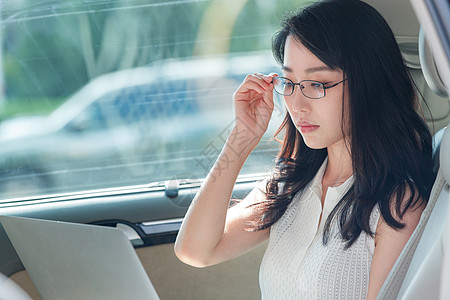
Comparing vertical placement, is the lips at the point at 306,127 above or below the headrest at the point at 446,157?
above

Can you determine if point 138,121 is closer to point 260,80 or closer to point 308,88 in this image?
point 260,80

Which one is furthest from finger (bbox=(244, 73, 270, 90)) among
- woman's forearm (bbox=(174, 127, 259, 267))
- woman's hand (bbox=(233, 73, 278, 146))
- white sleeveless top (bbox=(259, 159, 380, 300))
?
white sleeveless top (bbox=(259, 159, 380, 300))

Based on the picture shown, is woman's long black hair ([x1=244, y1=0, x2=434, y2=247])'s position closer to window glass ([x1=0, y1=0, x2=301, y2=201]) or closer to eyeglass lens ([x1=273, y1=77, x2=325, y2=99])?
eyeglass lens ([x1=273, y1=77, x2=325, y2=99])

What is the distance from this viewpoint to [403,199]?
1121mm

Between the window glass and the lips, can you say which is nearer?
the lips

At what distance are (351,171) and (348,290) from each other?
28 cm

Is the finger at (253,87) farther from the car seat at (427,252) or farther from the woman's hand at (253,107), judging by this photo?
the car seat at (427,252)

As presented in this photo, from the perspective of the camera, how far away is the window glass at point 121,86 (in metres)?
1.79

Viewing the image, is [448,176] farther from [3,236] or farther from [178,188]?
[3,236]

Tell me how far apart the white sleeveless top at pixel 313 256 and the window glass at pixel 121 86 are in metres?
0.53

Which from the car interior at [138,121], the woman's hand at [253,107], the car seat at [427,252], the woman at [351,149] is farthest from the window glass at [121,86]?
the car seat at [427,252]

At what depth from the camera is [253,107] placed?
56.1 inches

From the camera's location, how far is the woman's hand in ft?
4.53

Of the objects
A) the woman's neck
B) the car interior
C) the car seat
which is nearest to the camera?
the car seat
